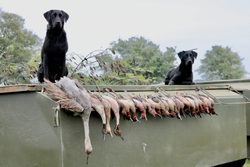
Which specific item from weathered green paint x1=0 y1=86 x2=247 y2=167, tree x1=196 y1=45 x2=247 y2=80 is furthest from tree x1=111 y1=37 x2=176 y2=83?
weathered green paint x1=0 y1=86 x2=247 y2=167

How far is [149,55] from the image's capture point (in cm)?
2570

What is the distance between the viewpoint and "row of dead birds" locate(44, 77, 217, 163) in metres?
2.73

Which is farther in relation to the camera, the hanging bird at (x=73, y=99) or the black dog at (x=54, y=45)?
the black dog at (x=54, y=45)

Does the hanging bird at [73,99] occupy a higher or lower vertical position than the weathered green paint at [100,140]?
higher

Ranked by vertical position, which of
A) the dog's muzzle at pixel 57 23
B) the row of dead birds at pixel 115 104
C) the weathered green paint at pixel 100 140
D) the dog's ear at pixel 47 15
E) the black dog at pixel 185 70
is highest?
the dog's ear at pixel 47 15

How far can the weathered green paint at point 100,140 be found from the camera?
2.83m

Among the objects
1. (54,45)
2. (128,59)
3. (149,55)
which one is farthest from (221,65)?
(54,45)

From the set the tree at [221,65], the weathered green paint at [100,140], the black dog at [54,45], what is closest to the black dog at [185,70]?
the weathered green paint at [100,140]

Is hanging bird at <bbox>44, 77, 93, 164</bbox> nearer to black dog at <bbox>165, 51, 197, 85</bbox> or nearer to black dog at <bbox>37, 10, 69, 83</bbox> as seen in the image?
black dog at <bbox>37, 10, 69, 83</bbox>

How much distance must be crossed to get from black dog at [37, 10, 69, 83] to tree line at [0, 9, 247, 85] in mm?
3111

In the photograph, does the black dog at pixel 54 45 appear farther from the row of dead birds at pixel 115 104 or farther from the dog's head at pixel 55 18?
the row of dead birds at pixel 115 104

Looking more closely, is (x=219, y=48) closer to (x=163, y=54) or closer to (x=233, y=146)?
(x=163, y=54)

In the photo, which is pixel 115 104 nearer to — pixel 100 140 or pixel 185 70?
pixel 100 140

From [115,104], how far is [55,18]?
1251mm
